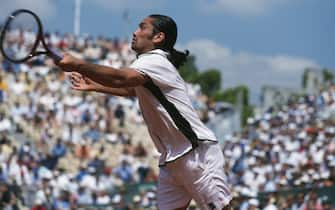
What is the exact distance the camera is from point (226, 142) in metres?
24.2

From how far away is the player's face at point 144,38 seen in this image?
648 centimetres

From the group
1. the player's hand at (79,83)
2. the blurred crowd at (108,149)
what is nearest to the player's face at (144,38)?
the player's hand at (79,83)

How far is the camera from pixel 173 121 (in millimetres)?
6352

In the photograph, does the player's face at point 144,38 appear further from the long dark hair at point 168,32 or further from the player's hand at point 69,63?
the player's hand at point 69,63

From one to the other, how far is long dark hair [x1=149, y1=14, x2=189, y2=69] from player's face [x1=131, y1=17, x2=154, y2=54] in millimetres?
43

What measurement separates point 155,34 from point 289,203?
29.6ft

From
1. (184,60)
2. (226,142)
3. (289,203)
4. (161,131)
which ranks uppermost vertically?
(184,60)

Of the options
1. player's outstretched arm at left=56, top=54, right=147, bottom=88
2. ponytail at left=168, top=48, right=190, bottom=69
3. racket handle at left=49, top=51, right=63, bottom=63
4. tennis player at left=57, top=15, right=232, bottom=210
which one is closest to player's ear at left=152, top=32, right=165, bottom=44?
tennis player at left=57, top=15, right=232, bottom=210

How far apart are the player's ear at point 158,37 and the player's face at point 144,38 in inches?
1.0

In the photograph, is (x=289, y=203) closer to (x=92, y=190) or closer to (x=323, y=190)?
(x=323, y=190)

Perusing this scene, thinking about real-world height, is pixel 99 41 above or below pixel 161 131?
below

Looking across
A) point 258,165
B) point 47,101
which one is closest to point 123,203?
point 258,165

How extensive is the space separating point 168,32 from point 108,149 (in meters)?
17.1

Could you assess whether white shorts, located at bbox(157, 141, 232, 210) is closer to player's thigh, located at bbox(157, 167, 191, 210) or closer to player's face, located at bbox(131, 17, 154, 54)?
player's thigh, located at bbox(157, 167, 191, 210)
